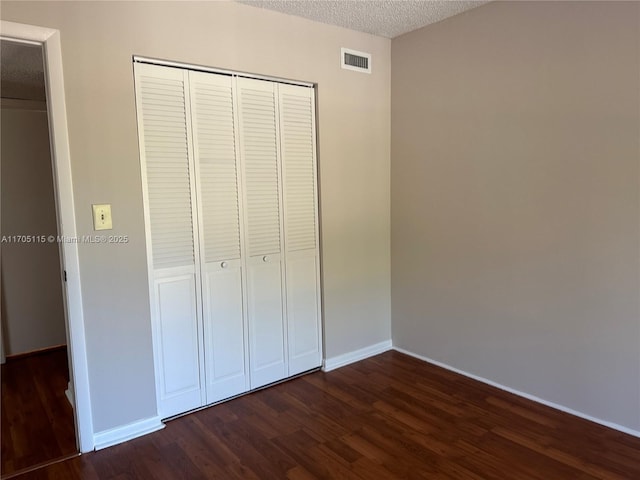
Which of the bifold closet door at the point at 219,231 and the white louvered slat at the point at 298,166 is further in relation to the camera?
the white louvered slat at the point at 298,166

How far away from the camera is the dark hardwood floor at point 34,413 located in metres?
2.33

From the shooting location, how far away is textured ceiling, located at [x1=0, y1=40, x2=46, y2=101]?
246cm

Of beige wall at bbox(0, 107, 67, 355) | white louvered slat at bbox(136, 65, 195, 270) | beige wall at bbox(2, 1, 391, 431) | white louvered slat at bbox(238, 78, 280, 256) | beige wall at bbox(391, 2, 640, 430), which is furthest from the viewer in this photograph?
beige wall at bbox(0, 107, 67, 355)

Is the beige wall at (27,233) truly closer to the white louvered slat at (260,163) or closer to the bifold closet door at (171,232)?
the bifold closet door at (171,232)

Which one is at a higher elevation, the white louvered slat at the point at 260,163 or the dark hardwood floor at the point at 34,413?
the white louvered slat at the point at 260,163

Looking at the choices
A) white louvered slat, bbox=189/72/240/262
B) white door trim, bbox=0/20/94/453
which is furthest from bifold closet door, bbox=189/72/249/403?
white door trim, bbox=0/20/94/453

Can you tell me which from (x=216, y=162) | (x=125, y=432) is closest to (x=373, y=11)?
(x=216, y=162)

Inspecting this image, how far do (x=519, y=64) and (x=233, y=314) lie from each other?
2.37 meters

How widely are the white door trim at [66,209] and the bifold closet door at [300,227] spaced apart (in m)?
1.30

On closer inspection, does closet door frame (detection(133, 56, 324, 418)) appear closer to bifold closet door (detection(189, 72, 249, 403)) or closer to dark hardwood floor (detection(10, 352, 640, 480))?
bifold closet door (detection(189, 72, 249, 403))

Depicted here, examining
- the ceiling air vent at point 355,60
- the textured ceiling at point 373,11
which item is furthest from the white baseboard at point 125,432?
the ceiling air vent at point 355,60

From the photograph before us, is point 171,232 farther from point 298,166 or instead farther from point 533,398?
point 533,398

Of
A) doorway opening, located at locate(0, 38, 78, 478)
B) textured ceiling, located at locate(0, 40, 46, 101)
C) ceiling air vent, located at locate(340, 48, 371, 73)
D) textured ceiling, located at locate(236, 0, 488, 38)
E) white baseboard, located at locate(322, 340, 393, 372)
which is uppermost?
textured ceiling, located at locate(236, 0, 488, 38)

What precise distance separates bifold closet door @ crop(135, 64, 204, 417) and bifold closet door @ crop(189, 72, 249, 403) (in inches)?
2.6
